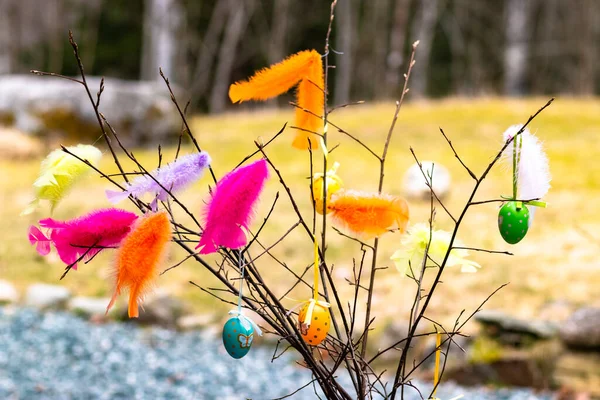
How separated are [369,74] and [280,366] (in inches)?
660

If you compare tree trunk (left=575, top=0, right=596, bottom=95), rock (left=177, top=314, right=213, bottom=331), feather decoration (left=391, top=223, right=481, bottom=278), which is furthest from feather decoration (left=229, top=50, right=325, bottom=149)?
tree trunk (left=575, top=0, right=596, bottom=95)

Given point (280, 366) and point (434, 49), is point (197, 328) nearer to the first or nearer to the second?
point (280, 366)

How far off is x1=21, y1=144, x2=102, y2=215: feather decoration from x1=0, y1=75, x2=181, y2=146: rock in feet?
24.6

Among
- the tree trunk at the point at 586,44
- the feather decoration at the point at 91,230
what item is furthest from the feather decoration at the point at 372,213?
the tree trunk at the point at 586,44

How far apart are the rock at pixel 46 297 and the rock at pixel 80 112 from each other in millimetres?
4160

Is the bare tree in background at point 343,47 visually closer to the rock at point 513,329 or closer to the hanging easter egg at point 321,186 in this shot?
the rock at point 513,329

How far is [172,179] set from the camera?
89cm

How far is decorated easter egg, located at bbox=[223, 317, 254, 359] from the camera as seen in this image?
0.94 m

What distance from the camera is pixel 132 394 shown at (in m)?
2.81

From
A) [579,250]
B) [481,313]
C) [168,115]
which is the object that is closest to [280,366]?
[481,313]

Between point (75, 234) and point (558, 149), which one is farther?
point (558, 149)

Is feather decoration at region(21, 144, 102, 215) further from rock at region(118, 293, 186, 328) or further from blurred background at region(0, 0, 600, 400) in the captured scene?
rock at region(118, 293, 186, 328)

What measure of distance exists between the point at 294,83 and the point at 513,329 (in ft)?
8.44

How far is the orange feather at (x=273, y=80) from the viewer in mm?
941
